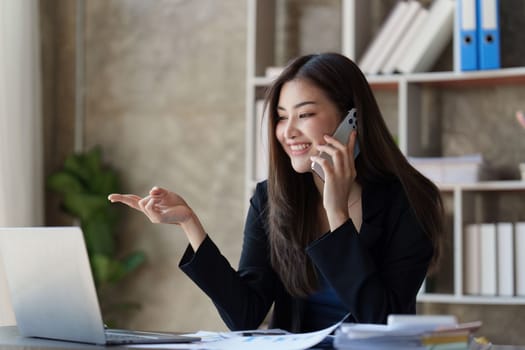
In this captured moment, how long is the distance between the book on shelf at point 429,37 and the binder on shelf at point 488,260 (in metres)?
0.65

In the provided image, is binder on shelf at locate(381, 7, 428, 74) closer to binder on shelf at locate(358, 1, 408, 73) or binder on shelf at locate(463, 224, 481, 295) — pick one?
binder on shelf at locate(358, 1, 408, 73)

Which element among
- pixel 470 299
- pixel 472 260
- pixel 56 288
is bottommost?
pixel 470 299

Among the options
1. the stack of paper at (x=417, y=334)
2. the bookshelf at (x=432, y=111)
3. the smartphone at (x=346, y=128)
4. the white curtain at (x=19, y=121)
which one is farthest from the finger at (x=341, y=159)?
the white curtain at (x=19, y=121)

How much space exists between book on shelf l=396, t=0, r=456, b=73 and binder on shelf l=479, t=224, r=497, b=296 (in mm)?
651

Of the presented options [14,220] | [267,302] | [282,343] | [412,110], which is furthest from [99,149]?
[282,343]

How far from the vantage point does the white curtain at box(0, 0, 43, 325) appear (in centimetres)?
350

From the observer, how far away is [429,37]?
3188 millimetres

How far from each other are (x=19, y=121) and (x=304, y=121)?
6.18ft

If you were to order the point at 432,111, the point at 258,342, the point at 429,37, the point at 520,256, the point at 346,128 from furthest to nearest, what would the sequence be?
the point at 432,111 < the point at 429,37 < the point at 520,256 < the point at 346,128 < the point at 258,342

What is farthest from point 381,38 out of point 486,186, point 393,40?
point 486,186

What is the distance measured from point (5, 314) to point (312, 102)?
6.21 feet

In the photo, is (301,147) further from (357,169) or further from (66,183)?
(66,183)

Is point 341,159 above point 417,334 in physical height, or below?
above

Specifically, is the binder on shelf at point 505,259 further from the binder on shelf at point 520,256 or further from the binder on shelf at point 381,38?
the binder on shelf at point 381,38
